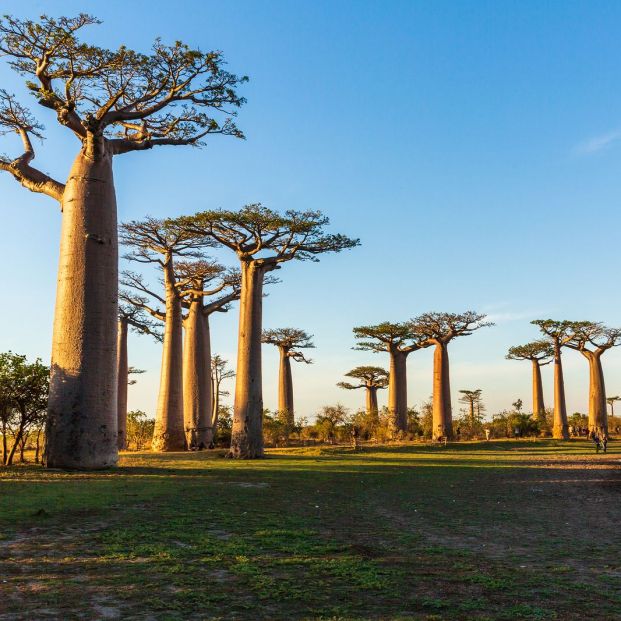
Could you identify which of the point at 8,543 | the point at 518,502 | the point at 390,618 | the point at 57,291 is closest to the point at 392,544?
the point at 390,618

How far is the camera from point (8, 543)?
212 inches

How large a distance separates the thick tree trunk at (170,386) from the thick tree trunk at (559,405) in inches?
912

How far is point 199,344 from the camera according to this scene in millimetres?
26609

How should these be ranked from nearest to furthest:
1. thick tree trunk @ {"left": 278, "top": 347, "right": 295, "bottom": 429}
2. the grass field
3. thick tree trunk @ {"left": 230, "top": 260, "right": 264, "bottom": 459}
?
the grass field → thick tree trunk @ {"left": 230, "top": 260, "right": 264, "bottom": 459} → thick tree trunk @ {"left": 278, "top": 347, "right": 295, "bottom": 429}

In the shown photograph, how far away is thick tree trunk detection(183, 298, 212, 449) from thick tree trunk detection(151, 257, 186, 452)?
1.05 metres

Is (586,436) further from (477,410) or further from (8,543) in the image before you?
(8,543)

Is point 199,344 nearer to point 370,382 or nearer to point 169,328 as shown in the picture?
point 169,328

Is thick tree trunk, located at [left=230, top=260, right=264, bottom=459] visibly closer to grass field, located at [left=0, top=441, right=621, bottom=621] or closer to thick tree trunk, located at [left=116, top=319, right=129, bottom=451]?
grass field, located at [left=0, top=441, right=621, bottom=621]

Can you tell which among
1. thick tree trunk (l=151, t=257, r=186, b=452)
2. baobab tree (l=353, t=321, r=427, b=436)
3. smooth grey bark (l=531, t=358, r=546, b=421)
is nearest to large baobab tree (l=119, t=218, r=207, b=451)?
thick tree trunk (l=151, t=257, r=186, b=452)

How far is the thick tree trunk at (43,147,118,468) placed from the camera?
12.2 meters

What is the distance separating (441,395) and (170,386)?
1618 cm

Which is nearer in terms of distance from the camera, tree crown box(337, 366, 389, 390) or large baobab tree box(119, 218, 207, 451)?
large baobab tree box(119, 218, 207, 451)

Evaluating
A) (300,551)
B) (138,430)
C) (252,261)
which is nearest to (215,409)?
(138,430)

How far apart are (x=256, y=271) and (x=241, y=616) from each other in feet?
53.8
